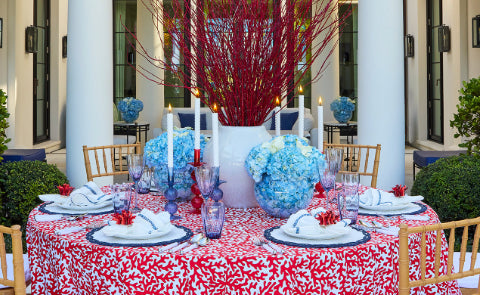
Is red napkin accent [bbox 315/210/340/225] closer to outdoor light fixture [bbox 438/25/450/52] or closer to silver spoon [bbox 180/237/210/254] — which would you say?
silver spoon [bbox 180/237/210/254]

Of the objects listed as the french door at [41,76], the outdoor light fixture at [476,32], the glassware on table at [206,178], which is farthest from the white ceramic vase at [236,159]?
the french door at [41,76]

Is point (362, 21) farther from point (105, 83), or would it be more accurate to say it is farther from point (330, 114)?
point (330, 114)

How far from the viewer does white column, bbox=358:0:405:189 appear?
5859mm

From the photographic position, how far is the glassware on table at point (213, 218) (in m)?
2.12

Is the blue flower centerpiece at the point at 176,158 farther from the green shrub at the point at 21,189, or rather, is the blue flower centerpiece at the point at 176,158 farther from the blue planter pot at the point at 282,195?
the green shrub at the point at 21,189

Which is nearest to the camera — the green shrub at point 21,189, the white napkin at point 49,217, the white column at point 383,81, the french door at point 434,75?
the white napkin at point 49,217

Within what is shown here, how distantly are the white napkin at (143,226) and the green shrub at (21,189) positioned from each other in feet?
9.27

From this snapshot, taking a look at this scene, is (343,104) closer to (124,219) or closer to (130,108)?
(130,108)

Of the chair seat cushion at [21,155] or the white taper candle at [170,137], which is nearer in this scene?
the white taper candle at [170,137]

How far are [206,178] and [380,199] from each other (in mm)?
804

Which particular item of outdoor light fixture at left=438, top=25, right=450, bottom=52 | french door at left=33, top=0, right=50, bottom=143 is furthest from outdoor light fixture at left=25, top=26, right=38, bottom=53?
outdoor light fixture at left=438, top=25, right=450, bottom=52

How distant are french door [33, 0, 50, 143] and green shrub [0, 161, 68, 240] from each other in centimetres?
653

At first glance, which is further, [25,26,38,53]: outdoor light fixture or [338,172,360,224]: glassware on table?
[25,26,38,53]: outdoor light fixture

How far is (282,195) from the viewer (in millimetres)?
2404
